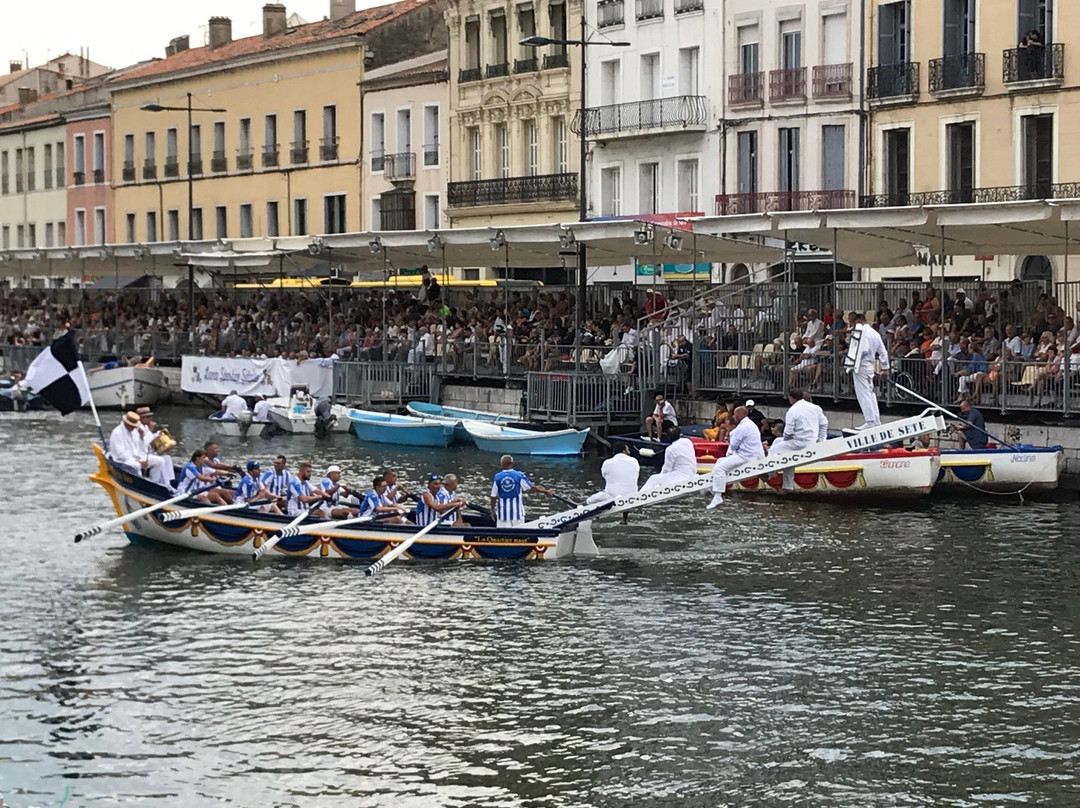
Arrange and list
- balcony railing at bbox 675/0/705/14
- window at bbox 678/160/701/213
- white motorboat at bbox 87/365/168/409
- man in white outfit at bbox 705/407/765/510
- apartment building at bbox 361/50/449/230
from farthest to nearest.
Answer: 1. apartment building at bbox 361/50/449/230
2. window at bbox 678/160/701/213
3. white motorboat at bbox 87/365/168/409
4. balcony railing at bbox 675/0/705/14
5. man in white outfit at bbox 705/407/765/510

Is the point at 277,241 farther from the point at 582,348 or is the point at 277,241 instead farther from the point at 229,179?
the point at 229,179

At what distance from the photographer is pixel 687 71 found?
61062mm

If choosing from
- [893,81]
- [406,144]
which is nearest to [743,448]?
[893,81]

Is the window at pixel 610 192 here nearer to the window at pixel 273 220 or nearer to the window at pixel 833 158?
the window at pixel 833 158

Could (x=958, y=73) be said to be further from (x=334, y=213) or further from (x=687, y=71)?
(x=334, y=213)

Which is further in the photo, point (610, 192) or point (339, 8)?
point (339, 8)

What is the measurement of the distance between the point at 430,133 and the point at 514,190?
6.45 m

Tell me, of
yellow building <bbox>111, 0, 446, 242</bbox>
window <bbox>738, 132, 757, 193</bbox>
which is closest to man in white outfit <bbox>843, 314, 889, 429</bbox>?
window <bbox>738, 132, 757, 193</bbox>

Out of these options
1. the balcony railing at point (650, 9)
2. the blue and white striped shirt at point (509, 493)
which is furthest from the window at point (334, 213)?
the blue and white striped shirt at point (509, 493)

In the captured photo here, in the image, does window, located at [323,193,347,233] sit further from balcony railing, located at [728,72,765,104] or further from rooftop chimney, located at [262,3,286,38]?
balcony railing, located at [728,72,765,104]

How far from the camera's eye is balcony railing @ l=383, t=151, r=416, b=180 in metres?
72.8

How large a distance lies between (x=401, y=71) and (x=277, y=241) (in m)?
15.4

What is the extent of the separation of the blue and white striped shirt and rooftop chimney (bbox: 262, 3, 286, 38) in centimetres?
5959

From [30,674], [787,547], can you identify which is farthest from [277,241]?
[30,674]
